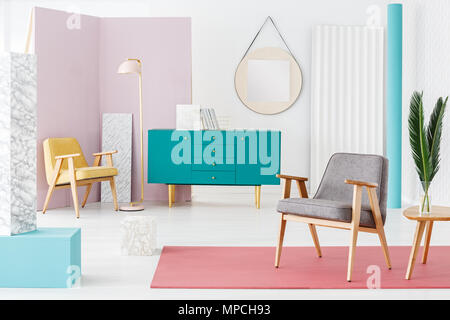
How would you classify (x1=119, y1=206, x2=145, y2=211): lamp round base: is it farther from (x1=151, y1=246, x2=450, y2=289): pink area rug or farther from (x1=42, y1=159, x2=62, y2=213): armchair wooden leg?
(x1=151, y1=246, x2=450, y2=289): pink area rug

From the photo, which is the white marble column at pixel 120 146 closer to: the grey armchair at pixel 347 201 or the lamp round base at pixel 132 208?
the lamp round base at pixel 132 208

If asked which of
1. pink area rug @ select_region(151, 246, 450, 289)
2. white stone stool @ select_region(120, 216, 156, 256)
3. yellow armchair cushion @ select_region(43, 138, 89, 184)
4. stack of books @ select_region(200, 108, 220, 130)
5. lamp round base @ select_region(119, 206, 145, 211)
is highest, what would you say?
stack of books @ select_region(200, 108, 220, 130)

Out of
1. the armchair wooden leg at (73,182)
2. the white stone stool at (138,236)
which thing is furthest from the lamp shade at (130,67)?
the white stone stool at (138,236)

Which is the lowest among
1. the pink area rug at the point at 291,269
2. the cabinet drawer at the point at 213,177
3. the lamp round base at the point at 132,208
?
the pink area rug at the point at 291,269

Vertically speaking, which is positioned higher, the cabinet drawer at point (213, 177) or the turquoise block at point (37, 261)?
the cabinet drawer at point (213, 177)

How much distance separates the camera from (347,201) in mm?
3535

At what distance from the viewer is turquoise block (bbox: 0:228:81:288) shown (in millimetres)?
2846

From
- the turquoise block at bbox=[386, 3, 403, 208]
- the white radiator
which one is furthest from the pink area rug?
the white radiator

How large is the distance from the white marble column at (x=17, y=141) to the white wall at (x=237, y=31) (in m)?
4.22

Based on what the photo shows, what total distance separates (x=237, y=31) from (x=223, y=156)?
2.04 meters

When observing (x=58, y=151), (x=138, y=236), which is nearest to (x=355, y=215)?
(x=138, y=236)

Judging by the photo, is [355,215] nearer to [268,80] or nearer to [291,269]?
[291,269]

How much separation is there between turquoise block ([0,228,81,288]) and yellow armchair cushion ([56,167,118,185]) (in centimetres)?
252

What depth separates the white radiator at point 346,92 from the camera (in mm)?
6977
